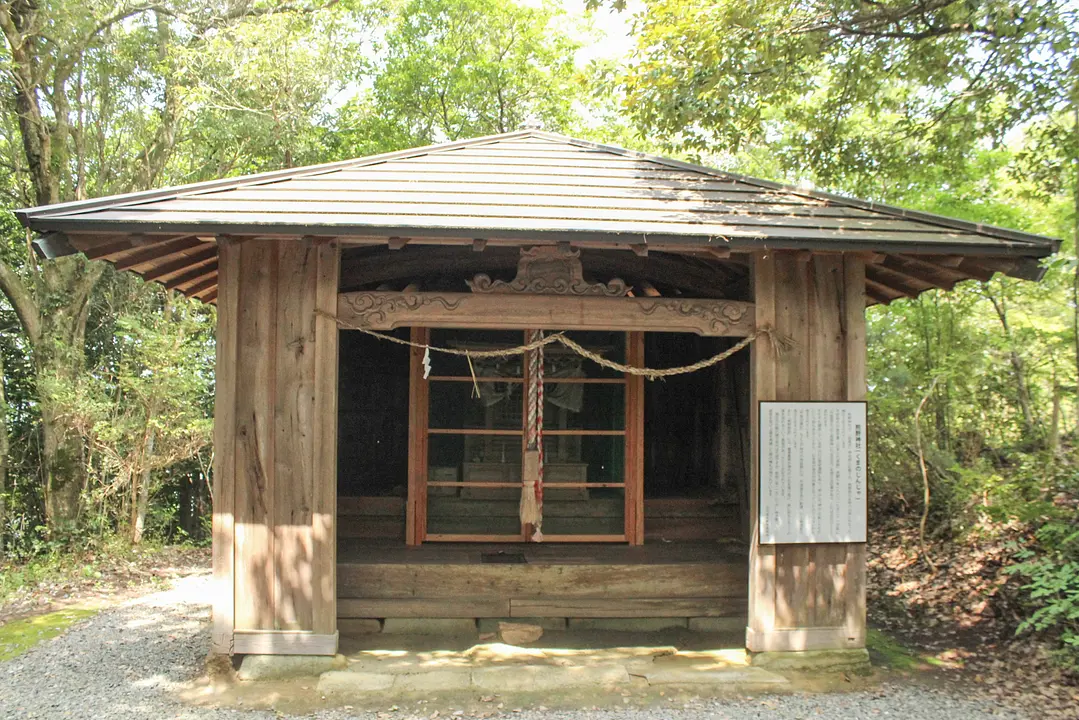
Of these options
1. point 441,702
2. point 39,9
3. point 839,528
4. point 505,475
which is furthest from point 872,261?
point 39,9

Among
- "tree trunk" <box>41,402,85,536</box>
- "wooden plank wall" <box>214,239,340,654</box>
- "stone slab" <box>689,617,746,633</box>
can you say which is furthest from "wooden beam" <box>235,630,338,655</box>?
"tree trunk" <box>41,402,85,536</box>

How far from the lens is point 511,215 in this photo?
520 centimetres

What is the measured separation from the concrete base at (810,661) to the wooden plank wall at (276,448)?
9.83ft

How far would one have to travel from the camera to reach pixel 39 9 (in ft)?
30.0

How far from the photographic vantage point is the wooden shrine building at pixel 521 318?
509cm

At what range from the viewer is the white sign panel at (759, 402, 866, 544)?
545cm

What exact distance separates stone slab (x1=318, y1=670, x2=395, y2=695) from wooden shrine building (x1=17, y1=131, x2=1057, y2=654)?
209 millimetres

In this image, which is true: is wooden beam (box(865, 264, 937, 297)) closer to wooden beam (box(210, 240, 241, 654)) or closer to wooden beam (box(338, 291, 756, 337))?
wooden beam (box(338, 291, 756, 337))

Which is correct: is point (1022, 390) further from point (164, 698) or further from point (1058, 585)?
point (164, 698)

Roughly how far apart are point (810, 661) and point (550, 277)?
3.22 meters

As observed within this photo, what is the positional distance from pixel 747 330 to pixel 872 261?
1044 mm

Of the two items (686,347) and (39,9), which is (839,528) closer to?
(686,347)

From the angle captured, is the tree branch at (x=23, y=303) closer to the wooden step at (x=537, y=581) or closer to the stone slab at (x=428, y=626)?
the wooden step at (x=537, y=581)

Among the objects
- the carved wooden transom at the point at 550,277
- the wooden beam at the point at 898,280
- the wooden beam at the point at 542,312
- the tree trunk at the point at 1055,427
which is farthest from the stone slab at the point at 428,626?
the tree trunk at the point at 1055,427
